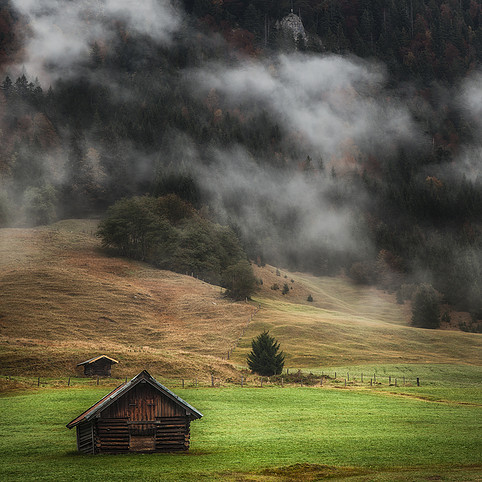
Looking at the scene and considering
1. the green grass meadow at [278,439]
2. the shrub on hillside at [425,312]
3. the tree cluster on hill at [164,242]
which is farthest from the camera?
the tree cluster on hill at [164,242]

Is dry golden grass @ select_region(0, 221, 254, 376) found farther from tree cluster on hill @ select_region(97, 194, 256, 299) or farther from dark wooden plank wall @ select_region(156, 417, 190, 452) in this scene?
dark wooden plank wall @ select_region(156, 417, 190, 452)

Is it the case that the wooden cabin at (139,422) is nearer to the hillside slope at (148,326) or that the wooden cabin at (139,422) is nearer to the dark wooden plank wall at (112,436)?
the dark wooden plank wall at (112,436)

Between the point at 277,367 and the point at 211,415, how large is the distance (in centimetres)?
3309

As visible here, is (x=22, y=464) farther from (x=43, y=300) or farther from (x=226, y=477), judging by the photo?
(x=43, y=300)

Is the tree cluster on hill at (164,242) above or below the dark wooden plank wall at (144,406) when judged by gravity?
above

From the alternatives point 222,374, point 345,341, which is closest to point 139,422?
point 222,374

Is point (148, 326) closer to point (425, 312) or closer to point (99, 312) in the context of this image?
point (99, 312)

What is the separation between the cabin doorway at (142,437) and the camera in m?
33.4

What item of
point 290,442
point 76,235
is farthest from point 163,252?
point 290,442

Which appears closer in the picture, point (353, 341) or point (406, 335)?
point (353, 341)

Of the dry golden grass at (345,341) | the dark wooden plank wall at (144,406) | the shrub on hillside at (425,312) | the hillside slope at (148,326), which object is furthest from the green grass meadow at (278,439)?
the shrub on hillside at (425,312)

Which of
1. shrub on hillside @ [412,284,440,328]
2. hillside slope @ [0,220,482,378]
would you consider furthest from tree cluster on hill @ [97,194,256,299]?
shrub on hillside @ [412,284,440,328]

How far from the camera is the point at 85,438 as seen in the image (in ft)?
111

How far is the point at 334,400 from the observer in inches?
2299
